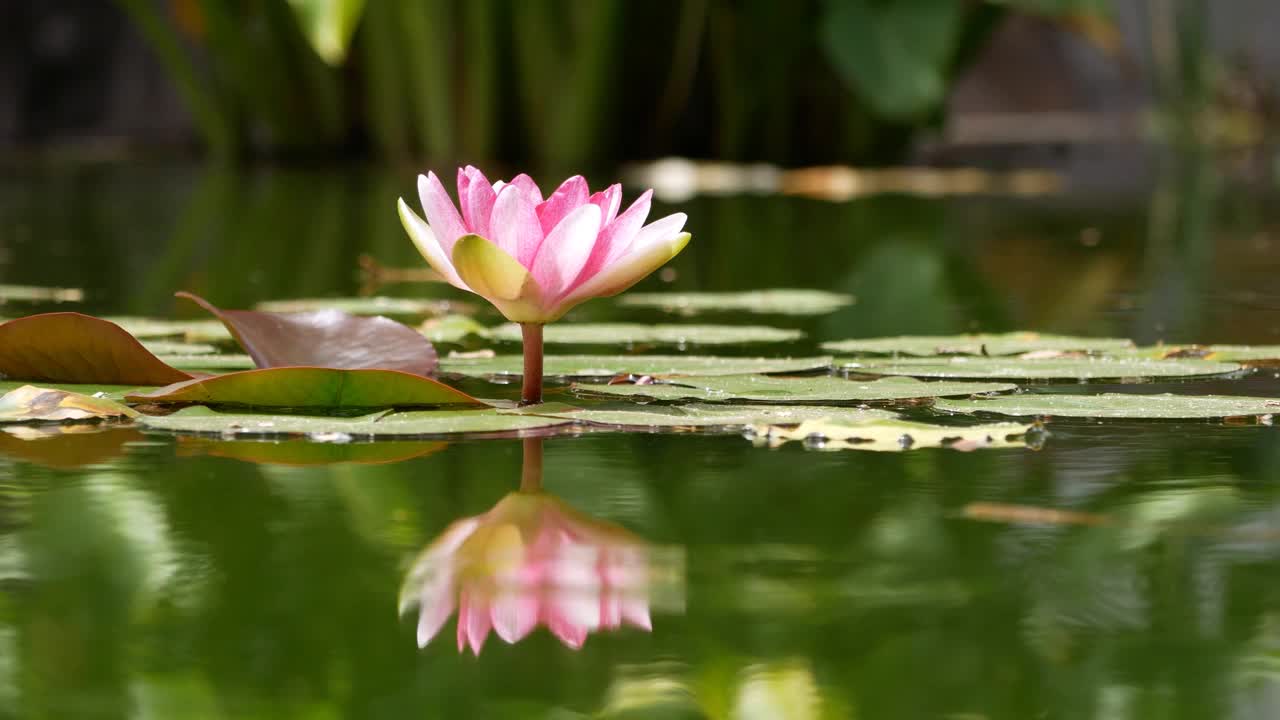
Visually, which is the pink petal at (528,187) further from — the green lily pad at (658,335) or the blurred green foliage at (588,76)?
the blurred green foliage at (588,76)

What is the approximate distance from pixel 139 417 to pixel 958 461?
1.24 ft

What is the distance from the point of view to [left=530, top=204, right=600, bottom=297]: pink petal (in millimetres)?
893

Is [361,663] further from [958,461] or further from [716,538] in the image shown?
[958,461]

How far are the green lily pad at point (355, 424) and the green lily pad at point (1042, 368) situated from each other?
0.30 metres

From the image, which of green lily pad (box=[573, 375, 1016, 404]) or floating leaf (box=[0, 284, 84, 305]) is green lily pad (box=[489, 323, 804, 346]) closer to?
green lily pad (box=[573, 375, 1016, 404])

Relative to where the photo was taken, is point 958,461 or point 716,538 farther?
point 958,461

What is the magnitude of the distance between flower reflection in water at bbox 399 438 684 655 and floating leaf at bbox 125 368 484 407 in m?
0.22

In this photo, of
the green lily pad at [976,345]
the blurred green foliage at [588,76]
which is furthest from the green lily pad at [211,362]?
the blurred green foliage at [588,76]

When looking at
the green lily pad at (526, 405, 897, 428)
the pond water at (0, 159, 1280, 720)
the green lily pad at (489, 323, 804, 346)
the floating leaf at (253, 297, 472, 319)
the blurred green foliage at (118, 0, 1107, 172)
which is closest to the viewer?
the pond water at (0, 159, 1280, 720)

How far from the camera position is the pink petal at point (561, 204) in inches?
36.2

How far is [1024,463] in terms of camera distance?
807 millimetres

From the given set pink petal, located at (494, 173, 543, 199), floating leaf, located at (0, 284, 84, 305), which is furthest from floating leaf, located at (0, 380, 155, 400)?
floating leaf, located at (0, 284, 84, 305)

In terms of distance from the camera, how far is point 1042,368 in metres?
1.11

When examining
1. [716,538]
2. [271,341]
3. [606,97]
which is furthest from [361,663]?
[606,97]
